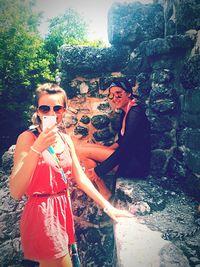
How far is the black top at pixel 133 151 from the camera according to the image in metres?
2.79

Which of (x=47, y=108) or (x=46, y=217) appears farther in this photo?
(x=47, y=108)

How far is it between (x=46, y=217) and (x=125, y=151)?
1371mm

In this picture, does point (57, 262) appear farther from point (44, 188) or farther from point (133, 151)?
point (133, 151)

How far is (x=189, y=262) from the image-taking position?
5.26 ft

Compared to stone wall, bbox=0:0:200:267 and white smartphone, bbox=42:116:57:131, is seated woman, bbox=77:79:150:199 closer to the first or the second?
stone wall, bbox=0:0:200:267

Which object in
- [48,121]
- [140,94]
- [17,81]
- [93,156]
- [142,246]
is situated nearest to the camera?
[48,121]

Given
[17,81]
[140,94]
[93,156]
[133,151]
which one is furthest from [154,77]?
[17,81]

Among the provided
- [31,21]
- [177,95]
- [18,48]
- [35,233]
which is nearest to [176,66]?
[177,95]

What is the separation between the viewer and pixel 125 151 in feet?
9.29

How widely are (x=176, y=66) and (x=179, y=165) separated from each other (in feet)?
3.77

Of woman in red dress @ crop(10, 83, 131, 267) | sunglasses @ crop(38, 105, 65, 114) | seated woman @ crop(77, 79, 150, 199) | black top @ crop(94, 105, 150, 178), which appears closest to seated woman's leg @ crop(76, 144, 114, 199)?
seated woman @ crop(77, 79, 150, 199)

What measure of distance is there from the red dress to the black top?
1106 mm

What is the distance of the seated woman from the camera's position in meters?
2.80

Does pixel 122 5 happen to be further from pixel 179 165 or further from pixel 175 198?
pixel 175 198
